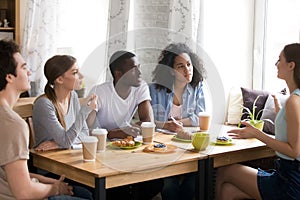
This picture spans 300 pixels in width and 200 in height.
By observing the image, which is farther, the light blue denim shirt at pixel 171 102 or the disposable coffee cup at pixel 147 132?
the light blue denim shirt at pixel 171 102

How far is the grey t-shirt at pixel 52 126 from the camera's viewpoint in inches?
109

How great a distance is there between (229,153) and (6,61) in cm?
134

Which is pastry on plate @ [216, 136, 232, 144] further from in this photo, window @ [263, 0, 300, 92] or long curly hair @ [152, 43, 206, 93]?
window @ [263, 0, 300, 92]

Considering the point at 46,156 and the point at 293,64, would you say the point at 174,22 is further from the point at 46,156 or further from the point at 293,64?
the point at 46,156

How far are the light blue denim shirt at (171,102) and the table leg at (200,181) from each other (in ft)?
2.01

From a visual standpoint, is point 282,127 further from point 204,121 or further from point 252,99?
point 252,99

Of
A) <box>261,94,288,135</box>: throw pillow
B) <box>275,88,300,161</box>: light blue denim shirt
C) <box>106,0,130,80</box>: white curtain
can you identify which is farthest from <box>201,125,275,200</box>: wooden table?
<box>106,0,130,80</box>: white curtain

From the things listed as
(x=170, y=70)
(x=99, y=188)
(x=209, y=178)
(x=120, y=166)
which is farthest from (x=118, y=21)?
(x=99, y=188)

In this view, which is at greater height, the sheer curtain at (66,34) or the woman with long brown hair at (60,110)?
the sheer curtain at (66,34)

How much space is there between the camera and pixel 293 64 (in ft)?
9.23

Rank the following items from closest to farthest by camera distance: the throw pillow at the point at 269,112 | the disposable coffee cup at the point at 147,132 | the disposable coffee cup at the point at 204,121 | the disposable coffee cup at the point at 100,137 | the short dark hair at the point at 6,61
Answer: the short dark hair at the point at 6,61 < the disposable coffee cup at the point at 100,137 < the disposable coffee cup at the point at 147,132 < the disposable coffee cup at the point at 204,121 < the throw pillow at the point at 269,112

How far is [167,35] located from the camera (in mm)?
4426

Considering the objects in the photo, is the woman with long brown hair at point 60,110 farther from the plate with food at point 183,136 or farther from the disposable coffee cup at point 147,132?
the plate with food at point 183,136

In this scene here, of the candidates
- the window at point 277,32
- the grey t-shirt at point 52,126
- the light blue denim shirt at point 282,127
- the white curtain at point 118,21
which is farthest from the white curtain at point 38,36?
the light blue denim shirt at point 282,127
